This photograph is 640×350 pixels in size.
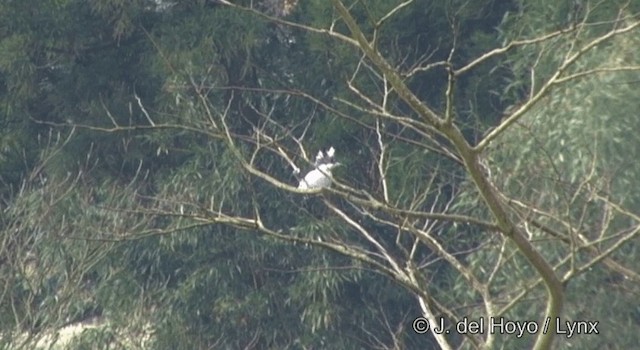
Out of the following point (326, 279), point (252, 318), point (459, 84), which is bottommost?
point (252, 318)

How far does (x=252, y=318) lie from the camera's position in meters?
15.4

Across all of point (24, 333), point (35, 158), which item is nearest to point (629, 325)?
point (24, 333)

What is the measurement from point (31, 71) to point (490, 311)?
1011 cm

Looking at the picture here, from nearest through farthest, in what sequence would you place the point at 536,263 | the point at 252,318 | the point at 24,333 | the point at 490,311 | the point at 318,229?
the point at 536,263
the point at 490,311
the point at 24,333
the point at 318,229
the point at 252,318

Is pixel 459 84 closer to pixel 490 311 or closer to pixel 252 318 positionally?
pixel 252 318

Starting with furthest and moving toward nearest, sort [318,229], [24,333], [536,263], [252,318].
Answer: [252,318] < [318,229] < [24,333] < [536,263]

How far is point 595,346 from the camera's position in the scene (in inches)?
435

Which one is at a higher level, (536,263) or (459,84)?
(536,263)

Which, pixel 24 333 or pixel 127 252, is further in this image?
pixel 127 252

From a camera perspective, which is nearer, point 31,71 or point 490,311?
point 490,311

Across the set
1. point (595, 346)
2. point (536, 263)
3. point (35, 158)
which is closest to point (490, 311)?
point (536, 263)

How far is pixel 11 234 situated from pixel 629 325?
3765 mm

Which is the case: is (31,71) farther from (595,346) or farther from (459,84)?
(595,346)

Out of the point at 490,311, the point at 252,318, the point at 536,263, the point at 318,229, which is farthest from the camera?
the point at 252,318
